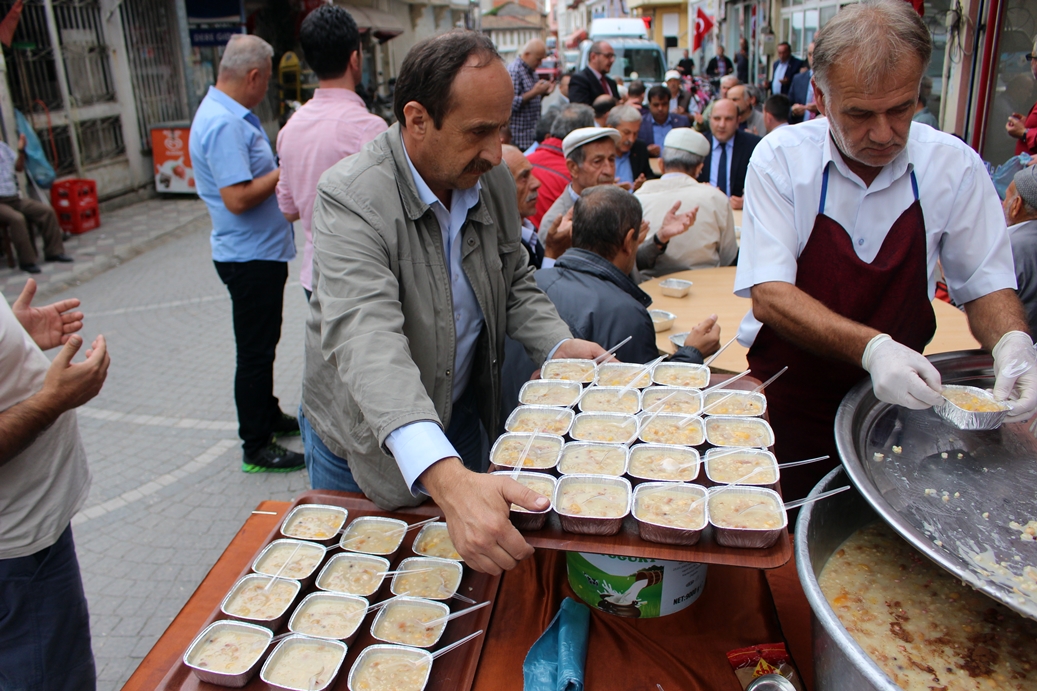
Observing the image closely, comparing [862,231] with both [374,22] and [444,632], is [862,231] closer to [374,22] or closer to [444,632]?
[444,632]

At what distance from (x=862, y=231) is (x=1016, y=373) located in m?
Answer: 0.53

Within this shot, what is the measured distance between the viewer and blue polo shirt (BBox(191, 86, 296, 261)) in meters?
3.64

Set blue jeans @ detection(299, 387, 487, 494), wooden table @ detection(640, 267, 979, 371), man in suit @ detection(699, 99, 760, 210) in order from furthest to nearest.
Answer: man in suit @ detection(699, 99, 760, 210), wooden table @ detection(640, 267, 979, 371), blue jeans @ detection(299, 387, 487, 494)

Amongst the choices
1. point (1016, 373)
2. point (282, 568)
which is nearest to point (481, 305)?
point (282, 568)

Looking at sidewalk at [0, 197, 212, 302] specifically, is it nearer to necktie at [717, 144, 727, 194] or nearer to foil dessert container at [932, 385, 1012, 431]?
necktie at [717, 144, 727, 194]

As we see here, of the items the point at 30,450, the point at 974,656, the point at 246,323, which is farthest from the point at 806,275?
the point at 246,323

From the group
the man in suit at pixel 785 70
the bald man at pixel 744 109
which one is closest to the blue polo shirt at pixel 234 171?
A: the bald man at pixel 744 109

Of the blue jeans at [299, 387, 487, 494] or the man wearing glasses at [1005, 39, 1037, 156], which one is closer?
the blue jeans at [299, 387, 487, 494]

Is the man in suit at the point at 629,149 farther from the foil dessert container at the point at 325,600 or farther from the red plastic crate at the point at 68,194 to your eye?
the red plastic crate at the point at 68,194

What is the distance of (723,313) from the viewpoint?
12.3 feet

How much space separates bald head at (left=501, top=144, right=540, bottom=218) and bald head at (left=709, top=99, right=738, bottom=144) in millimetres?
2846

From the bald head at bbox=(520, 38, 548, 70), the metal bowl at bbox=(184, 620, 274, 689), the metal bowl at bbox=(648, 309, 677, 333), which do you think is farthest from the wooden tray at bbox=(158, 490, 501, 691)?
the bald head at bbox=(520, 38, 548, 70)

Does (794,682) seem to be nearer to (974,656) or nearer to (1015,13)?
(974,656)

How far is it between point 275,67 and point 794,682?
59.2 feet
